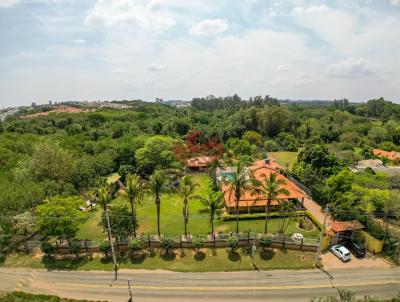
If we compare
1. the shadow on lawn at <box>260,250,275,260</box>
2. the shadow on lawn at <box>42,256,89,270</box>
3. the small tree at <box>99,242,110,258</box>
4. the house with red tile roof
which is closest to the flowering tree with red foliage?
the house with red tile roof

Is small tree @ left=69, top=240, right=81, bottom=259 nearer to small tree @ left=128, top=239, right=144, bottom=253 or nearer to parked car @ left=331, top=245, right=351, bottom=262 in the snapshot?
small tree @ left=128, top=239, right=144, bottom=253

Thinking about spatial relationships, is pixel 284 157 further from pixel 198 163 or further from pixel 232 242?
pixel 232 242

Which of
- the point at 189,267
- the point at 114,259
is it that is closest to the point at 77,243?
the point at 114,259

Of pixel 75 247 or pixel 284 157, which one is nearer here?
pixel 75 247

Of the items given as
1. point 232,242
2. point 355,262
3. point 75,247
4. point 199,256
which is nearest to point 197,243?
point 199,256

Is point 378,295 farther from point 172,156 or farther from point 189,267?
point 172,156

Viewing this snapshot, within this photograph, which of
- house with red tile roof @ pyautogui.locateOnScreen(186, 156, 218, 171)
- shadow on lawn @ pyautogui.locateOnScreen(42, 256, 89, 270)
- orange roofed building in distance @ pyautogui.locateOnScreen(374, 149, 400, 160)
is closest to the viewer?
shadow on lawn @ pyautogui.locateOnScreen(42, 256, 89, 270)
